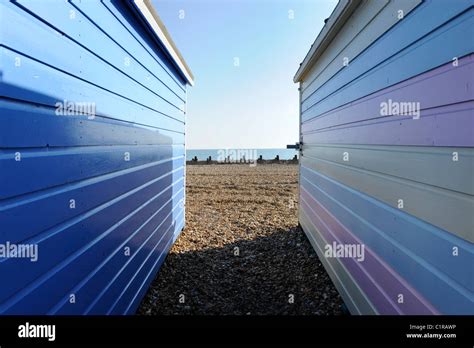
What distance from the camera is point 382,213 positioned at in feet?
9.16

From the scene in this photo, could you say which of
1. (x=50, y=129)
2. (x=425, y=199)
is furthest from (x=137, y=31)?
(x=425, y=199)

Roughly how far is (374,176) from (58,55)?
270cm

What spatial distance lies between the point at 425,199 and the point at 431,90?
69cm

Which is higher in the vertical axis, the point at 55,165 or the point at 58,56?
the point at 58,56

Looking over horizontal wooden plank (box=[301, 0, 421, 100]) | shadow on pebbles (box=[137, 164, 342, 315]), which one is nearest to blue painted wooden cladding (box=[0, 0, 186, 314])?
shadow on pebbles (box=[137, 164, 342, 315])

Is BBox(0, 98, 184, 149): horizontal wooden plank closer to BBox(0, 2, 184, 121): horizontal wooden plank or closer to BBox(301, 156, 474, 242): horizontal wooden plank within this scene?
BBox(0, 2, 184, 121): horizontal wooden plank

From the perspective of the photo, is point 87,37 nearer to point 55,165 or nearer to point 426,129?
point 55,165

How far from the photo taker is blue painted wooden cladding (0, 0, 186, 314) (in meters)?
1.57

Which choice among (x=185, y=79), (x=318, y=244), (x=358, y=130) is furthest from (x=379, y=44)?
(x=185, y=79)

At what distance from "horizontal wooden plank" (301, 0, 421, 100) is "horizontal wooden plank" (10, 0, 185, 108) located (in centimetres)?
235

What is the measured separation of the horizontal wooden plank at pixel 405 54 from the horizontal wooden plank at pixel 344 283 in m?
2.05

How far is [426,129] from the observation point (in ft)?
6.84

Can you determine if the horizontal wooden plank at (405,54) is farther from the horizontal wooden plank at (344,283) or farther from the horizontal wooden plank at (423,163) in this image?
the horizontal wooden plank at (344,283)

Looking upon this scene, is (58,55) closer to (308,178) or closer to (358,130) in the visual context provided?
(358,130)
